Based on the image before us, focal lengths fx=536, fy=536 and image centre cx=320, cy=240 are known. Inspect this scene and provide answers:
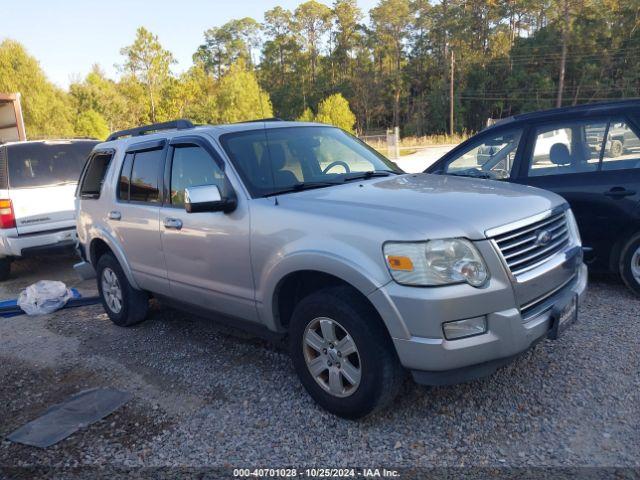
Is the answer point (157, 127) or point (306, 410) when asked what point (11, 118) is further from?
point (306, 410)

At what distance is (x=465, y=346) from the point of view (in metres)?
2.80

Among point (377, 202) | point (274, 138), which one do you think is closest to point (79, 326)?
point (274, 138)

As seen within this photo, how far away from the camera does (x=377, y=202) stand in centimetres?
328

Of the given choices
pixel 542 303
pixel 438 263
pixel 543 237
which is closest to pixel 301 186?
pixel 438 263

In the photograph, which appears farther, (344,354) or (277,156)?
(277,156)

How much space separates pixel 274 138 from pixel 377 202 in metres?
1.32

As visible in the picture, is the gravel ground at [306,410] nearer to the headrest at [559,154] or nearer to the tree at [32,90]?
the headrest at [559,154]

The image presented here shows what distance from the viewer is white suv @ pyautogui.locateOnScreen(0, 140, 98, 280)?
7223 millimetres

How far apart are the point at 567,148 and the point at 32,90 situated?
1189 inches

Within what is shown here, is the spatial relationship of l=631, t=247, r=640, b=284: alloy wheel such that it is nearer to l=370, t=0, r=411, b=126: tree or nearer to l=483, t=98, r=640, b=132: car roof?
l=483, t=98, r=640, b=132: car roof

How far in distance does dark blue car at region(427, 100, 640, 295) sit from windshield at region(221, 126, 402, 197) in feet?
5.49

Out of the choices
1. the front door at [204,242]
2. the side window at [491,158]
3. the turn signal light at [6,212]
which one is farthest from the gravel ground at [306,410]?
the turn signal light at [6,212]

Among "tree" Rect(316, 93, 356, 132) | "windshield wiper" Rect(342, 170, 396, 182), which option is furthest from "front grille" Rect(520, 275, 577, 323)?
"tree" Rect(316, 93, 356, 132)

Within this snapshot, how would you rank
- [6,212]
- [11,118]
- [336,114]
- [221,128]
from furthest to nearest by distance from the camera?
[336,114] → [11,118] → [6,212] → [221,128]
